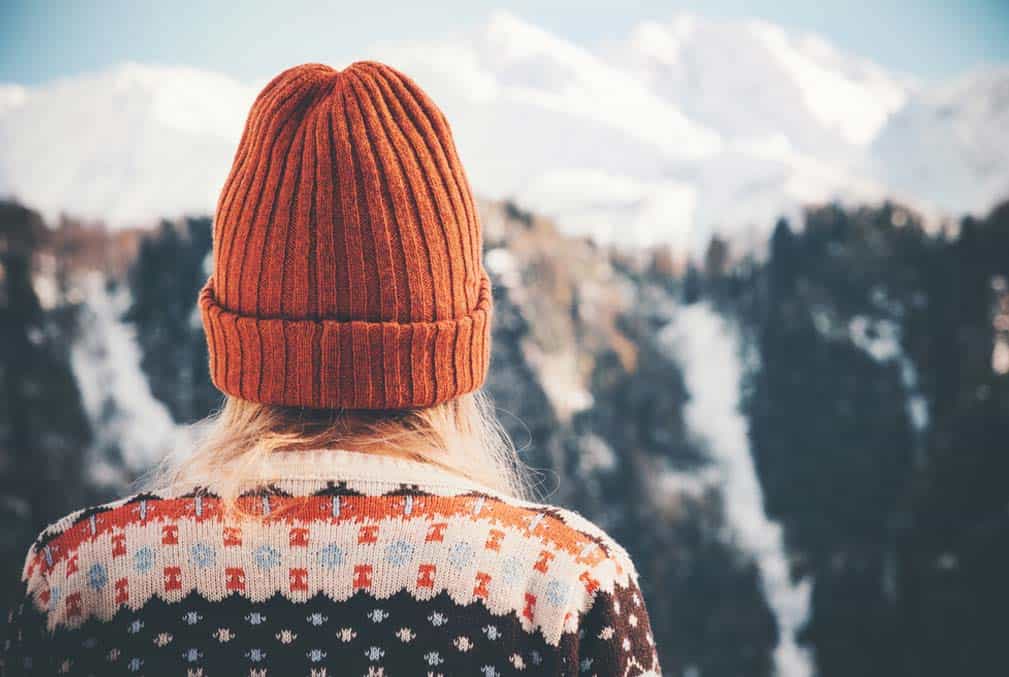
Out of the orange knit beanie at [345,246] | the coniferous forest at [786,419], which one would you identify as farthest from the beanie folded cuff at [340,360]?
the coniferous forest at [786,419]

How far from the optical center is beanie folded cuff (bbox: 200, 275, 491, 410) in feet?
2.59

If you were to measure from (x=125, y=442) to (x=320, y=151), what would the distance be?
13.1 metres

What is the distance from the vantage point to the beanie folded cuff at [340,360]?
79 centimetres

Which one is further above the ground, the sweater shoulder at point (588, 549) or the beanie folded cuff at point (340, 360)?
the beanie folded cuff at point (340, 360)

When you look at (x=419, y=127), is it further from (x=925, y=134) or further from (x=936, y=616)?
(x=936, y=616)

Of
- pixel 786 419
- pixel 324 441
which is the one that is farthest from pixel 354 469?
pixel 786 419

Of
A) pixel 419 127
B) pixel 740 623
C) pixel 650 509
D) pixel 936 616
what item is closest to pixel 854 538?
pixel 936 616

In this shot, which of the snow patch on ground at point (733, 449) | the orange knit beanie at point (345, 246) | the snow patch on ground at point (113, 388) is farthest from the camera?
the snow patch on ground at point (733, 449)

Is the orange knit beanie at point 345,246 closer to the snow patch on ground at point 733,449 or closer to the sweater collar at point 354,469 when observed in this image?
the sweater collar at point 354,469

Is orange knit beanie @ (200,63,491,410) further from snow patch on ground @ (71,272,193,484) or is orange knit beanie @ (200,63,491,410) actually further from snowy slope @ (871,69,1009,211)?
snowy slope @ (871,69,1009,211)

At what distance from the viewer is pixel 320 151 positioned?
769 mm

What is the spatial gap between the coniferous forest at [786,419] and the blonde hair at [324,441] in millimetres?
12107

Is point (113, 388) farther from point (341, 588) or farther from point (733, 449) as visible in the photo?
point (341, 588)

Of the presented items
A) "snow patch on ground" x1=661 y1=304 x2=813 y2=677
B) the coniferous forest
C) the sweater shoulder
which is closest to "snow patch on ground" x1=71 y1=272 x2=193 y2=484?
the coniferous forest
